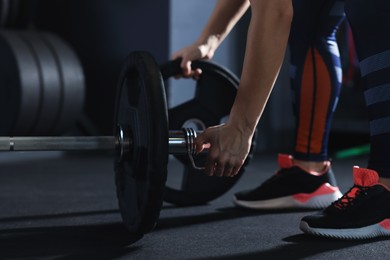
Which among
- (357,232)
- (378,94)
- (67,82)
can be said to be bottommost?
(67,82)

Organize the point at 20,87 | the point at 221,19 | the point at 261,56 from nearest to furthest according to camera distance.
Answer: the point at 261,56, the point at 221,19, the point at 20,87

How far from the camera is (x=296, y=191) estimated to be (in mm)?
1637

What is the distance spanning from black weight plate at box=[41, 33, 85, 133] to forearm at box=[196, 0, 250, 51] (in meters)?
1.35

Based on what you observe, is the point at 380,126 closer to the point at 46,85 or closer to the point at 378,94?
the point at 378,94

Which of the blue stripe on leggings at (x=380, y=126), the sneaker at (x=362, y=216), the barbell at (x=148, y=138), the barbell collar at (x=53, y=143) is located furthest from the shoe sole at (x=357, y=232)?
the barbell collar at (x=53, y=143)

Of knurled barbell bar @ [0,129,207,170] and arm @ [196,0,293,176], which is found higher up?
arm @ [196,0,293,176]

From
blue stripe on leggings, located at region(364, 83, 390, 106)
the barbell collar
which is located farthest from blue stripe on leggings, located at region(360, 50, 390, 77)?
the barbell collar

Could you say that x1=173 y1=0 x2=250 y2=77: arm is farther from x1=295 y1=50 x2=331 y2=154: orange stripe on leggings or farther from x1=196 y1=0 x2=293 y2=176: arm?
x1=196 y1=0 x2=293 y2=176: arm

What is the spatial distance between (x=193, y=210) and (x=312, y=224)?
15.4 inches

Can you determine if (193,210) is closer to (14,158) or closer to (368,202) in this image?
(368,202)

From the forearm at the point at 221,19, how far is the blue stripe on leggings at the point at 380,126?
47 cm

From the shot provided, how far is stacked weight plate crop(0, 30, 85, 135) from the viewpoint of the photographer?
105 inches

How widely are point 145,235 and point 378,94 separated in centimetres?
54

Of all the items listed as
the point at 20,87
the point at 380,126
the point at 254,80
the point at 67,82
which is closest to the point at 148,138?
the point at 254,80
